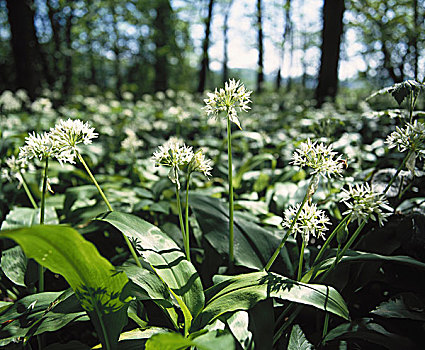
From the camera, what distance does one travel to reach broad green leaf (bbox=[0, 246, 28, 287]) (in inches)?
68.5

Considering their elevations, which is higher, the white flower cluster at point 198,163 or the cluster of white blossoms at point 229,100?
the cluster of white blossoms at point 229,100

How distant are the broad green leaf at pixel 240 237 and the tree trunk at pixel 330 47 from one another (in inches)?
207

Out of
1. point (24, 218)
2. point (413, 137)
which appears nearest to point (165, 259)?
point (413, 137)

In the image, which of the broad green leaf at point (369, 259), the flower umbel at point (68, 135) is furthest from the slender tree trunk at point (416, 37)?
the flower umbel at point (68, 135)

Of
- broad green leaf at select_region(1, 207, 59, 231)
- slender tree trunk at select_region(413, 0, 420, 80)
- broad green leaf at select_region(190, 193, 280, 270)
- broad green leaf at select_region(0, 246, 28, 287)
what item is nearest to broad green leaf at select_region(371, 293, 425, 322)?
broad green leaf at select_region(190, 193, 280, 270)

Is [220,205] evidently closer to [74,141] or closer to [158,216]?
[158,216]

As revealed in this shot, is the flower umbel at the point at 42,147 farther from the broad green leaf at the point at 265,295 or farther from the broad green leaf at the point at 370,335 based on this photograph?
the broad green leaf at the point at 370,335

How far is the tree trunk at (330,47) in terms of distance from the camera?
5.75 metres

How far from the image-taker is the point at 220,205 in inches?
80.7

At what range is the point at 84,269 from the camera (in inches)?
42.7

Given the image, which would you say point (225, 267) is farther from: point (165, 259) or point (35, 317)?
point (35, 317)

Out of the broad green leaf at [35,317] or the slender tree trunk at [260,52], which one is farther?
the slender tree trunk at [260,52]

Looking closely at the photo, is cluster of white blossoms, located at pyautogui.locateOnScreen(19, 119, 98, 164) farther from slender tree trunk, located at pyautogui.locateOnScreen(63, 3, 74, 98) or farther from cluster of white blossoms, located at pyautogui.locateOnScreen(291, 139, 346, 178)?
slender tree trunk, located at pyautogui.locateOnScreen(63, 3, 74, 98)

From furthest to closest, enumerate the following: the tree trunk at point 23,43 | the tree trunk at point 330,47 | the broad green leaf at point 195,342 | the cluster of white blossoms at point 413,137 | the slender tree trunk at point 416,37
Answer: the tree trunk at point 23,43 < the slender tree trunk at point 416,37 < the tree trunk at point 330,47 < the cluster of white blossoms at point 413,137 < the broad green leaf at point 195,342
